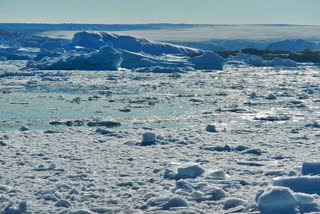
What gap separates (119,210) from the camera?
14.6 ft

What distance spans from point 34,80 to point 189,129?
11.4 meters

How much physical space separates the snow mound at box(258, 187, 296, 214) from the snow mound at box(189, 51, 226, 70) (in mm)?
21603

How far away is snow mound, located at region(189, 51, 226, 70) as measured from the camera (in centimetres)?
2577

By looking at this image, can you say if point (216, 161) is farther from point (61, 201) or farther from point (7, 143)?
point (7, 143)

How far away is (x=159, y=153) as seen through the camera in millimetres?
6727

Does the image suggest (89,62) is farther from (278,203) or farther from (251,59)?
(278,203)

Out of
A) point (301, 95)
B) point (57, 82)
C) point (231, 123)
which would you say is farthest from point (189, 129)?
point (57, 82)

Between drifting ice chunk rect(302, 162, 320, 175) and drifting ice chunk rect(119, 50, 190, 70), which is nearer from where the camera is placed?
drifting ice chunk rect(302, 162, 320, 175)

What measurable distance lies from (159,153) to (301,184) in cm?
226

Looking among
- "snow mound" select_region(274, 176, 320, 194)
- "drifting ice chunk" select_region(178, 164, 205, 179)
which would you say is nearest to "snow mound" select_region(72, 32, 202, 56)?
"drifting ice chunk" select_region(178, 164, 205, 179)

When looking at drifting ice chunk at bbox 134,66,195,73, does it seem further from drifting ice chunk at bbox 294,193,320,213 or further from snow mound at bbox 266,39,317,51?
drifting ice chunk at bbox 294,193,320,213

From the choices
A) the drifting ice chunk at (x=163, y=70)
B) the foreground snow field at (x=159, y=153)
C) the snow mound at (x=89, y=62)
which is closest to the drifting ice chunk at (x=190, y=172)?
the foreground snow field at (x=159, y=153)

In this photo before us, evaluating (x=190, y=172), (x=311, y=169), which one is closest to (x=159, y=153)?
(x=190, y=172)

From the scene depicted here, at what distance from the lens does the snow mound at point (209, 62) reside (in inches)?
1014
